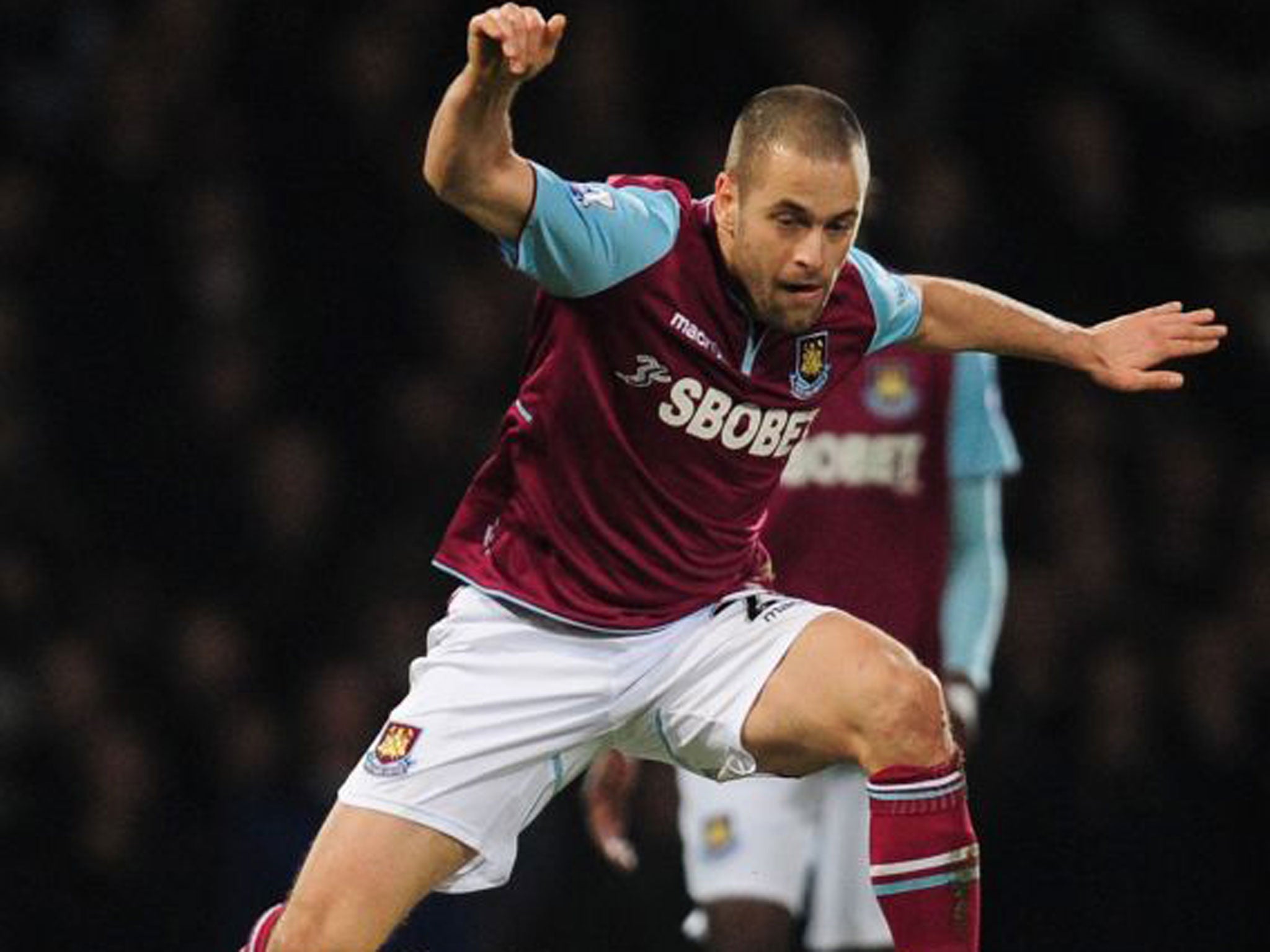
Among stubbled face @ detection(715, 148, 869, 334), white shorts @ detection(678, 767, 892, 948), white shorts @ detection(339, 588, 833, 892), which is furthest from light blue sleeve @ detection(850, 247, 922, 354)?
white shorts @ detection(678, 767, 892, 948)

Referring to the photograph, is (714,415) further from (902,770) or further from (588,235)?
(902,770)

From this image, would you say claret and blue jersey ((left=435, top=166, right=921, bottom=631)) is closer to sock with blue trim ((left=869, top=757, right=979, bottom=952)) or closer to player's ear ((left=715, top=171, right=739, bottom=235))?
player's ear ((left=715, top=171, right=739, bottom=235))

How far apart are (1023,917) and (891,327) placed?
8.76ft

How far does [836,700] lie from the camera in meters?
4.44

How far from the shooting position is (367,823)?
452 cm

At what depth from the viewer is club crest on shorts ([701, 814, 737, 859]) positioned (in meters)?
5.92

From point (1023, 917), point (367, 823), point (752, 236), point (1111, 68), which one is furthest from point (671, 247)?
point (1111, 68)

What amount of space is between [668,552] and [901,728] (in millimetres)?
583

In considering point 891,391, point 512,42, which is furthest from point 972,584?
point 512,42

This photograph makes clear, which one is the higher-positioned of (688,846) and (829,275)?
(829,275)

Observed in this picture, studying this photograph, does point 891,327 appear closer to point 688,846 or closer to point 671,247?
point 671,247

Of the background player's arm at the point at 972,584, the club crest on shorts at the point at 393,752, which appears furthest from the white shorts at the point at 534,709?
the background player's arm at the point at 972,584

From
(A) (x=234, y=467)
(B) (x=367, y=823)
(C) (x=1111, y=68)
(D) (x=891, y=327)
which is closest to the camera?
(B) (x=367, y=823)

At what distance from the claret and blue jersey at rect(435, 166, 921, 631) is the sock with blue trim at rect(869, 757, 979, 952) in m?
0.59
